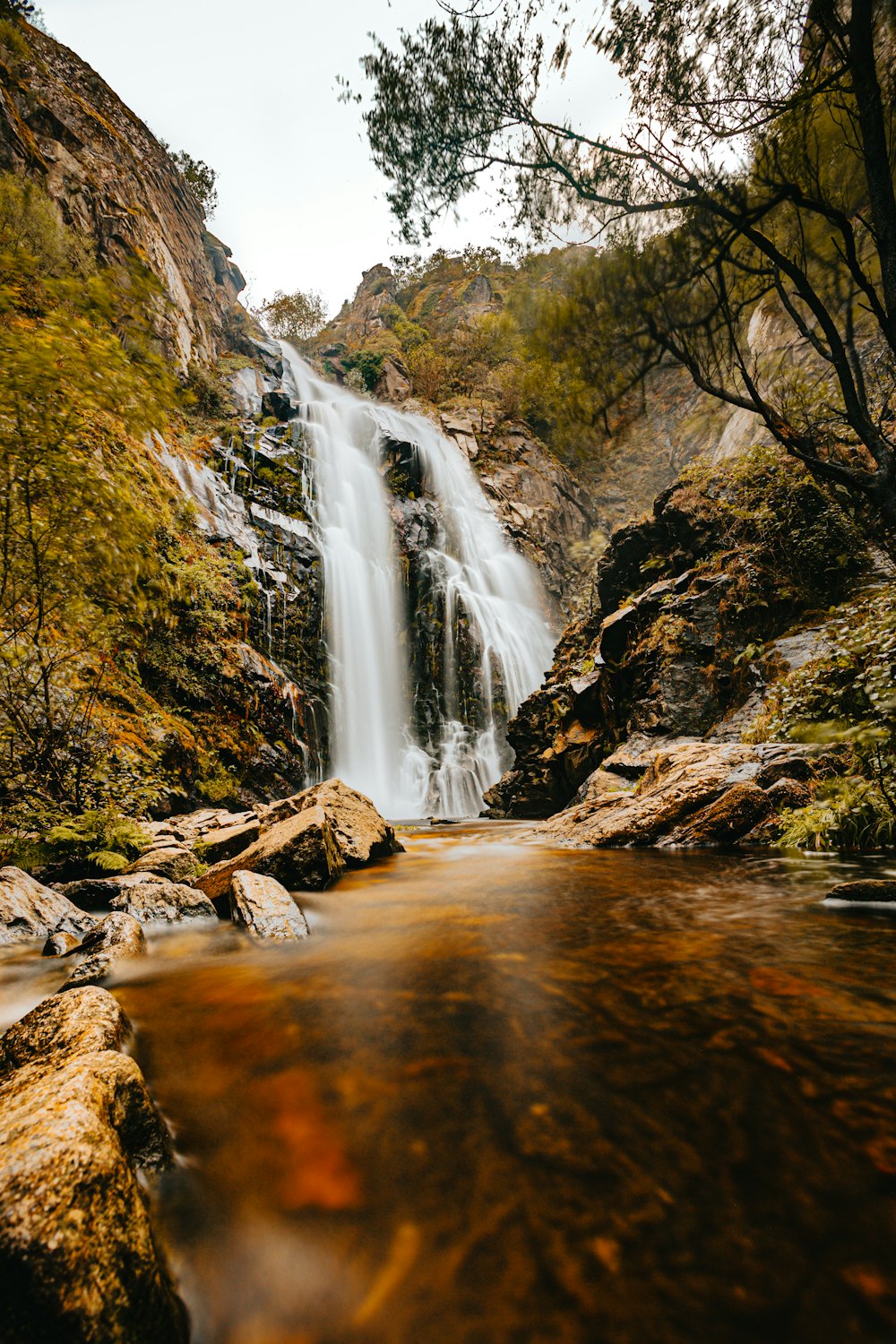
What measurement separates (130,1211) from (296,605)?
16.2 meters

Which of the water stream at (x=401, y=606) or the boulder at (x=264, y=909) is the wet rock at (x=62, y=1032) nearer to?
the boulder at (x=264, y=909)

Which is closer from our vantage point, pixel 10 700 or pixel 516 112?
pixel 10 700

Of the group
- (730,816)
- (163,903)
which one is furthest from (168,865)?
(730,816)

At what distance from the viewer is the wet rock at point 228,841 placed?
20.1 feet

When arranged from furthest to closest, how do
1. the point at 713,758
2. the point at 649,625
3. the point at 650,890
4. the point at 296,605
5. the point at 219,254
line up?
1. the point at 219,254
2. the point at 296,605
3. the point at 649,625
4. the point at 713,758
5. the point at 650,890

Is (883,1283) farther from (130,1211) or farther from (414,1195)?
(130,1211)

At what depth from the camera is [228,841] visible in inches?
245

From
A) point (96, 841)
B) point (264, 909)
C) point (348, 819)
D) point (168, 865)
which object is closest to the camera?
point (264, 909)

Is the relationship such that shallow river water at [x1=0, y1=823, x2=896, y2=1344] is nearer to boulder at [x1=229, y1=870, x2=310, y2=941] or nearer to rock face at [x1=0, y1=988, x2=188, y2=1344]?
rock face at [x1=0, y1=988, x2=188, y2=1344]

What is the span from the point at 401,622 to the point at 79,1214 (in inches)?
782

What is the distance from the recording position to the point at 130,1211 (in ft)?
3.79

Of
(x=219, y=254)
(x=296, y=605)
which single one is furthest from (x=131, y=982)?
(x=219, y=254)

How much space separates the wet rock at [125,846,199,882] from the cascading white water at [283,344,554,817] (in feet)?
32.7

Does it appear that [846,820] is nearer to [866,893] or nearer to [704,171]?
[866,893]
